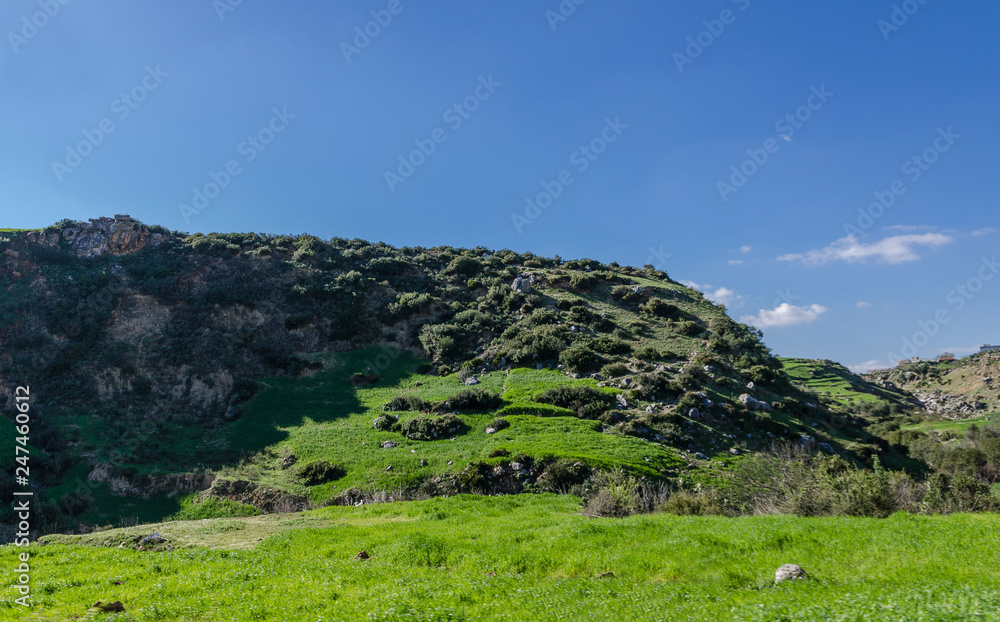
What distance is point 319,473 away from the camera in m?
31.0

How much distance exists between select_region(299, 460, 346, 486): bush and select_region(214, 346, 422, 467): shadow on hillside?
299 inches

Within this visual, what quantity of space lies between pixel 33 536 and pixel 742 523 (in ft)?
116

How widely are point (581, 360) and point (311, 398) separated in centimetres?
2539

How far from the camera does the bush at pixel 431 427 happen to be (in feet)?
114

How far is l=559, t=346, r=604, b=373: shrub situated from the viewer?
146 ft

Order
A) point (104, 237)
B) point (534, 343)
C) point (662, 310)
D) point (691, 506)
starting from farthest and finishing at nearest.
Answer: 1. point (104, 237)
2. point (662, 310)
3. point (534, 343)
4. point (691, 506)

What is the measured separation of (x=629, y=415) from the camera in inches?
1393

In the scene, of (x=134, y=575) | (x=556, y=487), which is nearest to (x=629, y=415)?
(x=556, y=487)

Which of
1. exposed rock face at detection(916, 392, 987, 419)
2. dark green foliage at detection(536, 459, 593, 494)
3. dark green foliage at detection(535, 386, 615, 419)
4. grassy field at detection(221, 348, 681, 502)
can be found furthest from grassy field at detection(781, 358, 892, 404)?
dark green foliage at detection(536, 459, 593, 494)

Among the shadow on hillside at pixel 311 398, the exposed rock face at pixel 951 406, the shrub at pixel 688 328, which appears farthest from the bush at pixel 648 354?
the exposed rock face at pixel 951 406

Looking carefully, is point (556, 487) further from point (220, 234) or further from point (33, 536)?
point (220, 234)

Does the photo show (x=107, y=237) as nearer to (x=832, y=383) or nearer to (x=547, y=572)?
(x=547, y=572)

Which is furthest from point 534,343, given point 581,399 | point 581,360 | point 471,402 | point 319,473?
point 319,473

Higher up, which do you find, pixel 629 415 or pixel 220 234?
pixel 220 234
